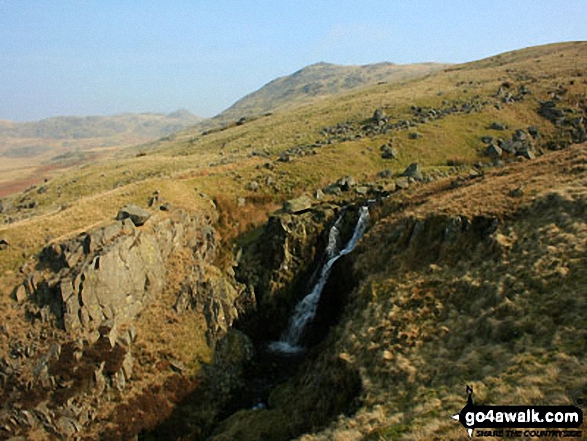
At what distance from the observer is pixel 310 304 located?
116 feet

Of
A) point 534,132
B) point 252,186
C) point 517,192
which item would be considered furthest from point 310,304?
point 534,132

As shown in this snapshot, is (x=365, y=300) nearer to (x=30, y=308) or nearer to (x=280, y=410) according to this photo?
(x=280, y=410)

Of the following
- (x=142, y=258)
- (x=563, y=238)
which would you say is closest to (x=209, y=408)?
(x=142, y=258)

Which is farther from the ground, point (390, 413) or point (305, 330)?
point (390, 413)

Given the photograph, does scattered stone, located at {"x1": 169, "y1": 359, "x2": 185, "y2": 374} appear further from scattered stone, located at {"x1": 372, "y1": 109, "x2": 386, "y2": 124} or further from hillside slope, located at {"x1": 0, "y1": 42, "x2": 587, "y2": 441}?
scattered stone, located at {"x1": 372, "y1": 109, "x2": 386, "y2": 124}

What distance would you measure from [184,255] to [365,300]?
1932cm

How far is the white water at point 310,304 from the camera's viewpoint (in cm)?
3478

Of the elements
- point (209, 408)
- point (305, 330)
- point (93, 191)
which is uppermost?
point (93, 191)

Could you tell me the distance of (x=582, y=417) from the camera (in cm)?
1152

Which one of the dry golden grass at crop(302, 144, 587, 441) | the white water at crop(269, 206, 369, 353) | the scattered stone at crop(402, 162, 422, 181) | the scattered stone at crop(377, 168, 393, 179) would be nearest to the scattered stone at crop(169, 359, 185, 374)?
the white water at crop(269, 206, 369, 353)

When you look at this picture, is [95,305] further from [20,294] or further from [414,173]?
[414,173]

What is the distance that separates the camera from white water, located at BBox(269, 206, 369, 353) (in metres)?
34.8

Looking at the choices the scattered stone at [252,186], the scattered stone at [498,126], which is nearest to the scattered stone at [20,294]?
the scattered stone at [252,186]

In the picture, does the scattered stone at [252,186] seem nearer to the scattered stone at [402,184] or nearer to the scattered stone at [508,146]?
the scattered stone at [402,184]
